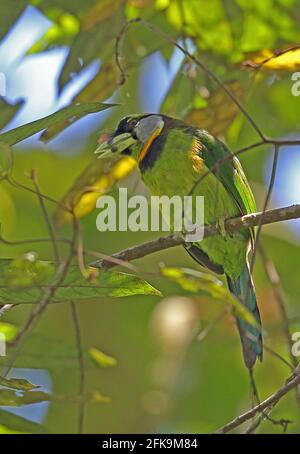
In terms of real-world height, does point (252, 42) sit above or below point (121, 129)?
above

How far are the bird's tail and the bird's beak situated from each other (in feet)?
1.83

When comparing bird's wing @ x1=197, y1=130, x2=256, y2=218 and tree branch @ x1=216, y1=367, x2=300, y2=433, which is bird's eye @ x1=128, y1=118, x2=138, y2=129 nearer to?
bird's wing @ x1=197, y1=130, x2=256, y2=218

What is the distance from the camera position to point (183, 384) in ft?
14.1

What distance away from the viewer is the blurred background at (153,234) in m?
3.16

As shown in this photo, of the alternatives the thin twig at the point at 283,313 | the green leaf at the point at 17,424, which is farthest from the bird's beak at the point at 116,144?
the green leaf at the point at 17,424

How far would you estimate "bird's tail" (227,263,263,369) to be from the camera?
275 cm

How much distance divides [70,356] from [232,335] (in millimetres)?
1807

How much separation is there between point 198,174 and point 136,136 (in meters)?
0.28

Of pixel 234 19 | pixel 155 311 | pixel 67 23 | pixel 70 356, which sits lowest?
pixel 70 356

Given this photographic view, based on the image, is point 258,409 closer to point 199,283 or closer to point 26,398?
point 199,283

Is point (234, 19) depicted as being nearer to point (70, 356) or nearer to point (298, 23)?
point (298, 23)

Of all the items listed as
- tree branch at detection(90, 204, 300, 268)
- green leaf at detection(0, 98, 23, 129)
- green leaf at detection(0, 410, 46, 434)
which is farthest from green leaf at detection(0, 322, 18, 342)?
green leaf at detection(0, 98, 23, 129)

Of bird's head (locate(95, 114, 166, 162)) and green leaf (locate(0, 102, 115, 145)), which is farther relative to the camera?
bird's head (locate(95, 114, 166, 162))

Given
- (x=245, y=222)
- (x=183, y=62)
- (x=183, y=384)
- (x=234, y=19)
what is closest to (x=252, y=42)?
(x=234, y=19)
